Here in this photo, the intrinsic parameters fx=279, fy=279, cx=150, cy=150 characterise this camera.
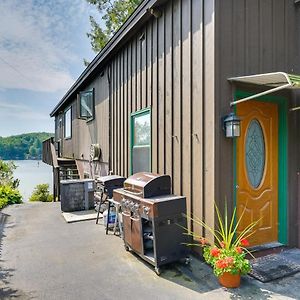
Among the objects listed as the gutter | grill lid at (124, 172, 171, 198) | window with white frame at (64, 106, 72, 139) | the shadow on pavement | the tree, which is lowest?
the shadow on pavement

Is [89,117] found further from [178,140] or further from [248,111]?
[248,111]

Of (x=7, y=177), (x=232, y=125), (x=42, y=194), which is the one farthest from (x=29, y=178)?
(x=232, y=125)

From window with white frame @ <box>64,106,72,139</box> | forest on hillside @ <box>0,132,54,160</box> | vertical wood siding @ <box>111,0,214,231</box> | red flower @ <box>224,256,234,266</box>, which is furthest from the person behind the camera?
forest on hillside @ <box>0,132,54,160</box>

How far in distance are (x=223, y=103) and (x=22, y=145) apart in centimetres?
3588

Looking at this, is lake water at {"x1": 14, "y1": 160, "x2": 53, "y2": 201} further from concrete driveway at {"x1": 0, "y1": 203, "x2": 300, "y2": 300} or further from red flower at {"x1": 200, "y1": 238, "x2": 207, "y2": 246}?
red flower at {"x1": 200, "y1": 238, "x2": 207, "y2": 246}

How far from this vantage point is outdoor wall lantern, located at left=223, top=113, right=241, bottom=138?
358 cm

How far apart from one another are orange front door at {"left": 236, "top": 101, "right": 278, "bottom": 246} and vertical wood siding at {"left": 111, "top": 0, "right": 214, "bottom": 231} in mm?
617

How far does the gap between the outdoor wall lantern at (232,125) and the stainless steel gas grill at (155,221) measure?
1.06m

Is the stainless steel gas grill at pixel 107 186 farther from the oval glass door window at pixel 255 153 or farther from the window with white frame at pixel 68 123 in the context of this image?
the window with white frame at pixel 68 123

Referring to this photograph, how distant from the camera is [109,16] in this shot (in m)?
14.6

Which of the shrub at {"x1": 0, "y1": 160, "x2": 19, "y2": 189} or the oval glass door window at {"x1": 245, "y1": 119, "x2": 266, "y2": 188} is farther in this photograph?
the shrub at {"x1": 0, "y1": 160, "x2": 19, "y2": 189}

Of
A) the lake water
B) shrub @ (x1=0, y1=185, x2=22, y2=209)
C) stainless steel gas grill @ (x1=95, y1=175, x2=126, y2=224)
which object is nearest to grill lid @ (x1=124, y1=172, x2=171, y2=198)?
stainless steel gas grill @ (x1=95, y1=175, x2=126, y2=224)

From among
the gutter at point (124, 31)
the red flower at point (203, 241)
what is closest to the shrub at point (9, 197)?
the gutter at point (124, 31)

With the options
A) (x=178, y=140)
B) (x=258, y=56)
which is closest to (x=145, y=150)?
(x=178, y=140)
